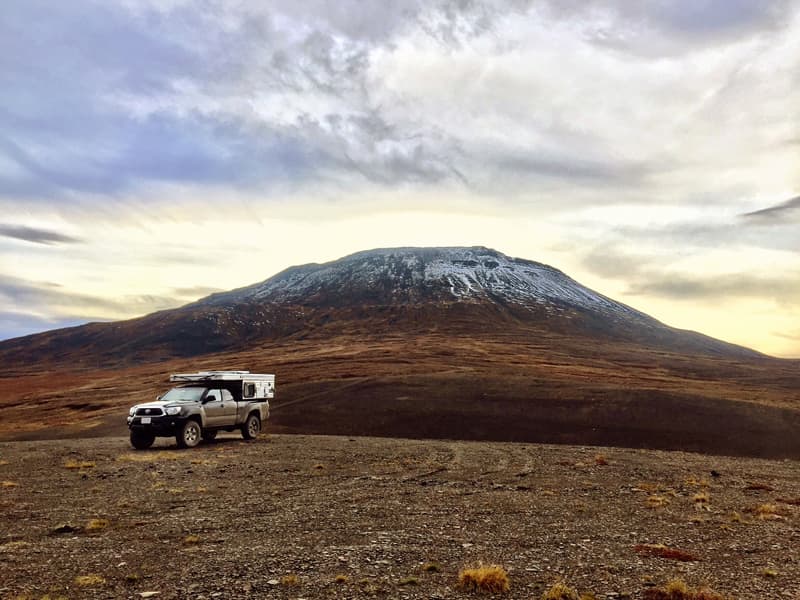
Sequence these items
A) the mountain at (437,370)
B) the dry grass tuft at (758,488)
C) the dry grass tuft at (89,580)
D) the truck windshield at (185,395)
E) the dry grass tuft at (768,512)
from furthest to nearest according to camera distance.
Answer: the mountain at (437,370), the truck windshield at (185,395), the dry grass tuft at (758,488), the dry grass tuft at (768,512), the dry grass tuft at (89,580)

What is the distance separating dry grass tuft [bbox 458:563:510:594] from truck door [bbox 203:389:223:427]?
20376 mm

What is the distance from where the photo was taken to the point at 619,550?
11.3m

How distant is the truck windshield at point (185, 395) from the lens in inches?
1065

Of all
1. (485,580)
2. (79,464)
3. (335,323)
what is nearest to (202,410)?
(79,464)

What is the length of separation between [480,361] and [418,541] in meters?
74.5

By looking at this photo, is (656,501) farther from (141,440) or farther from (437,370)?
(437,370)

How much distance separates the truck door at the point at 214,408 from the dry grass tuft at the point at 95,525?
14.4 meters

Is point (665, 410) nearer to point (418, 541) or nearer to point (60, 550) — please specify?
point (418, 541)

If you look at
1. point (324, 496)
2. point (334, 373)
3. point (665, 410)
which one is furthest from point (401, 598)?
point (334, 373)

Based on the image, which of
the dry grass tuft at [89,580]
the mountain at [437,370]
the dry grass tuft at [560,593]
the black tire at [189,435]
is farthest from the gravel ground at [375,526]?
the mountain at [437,370]

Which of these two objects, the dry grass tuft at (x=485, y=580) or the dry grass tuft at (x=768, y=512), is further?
the dry grass tuft at (x=768, y=512)

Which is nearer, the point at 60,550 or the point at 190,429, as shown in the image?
the point at 60,550

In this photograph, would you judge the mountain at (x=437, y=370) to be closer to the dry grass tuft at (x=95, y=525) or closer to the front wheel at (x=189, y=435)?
the front wheel at (x=189, y=435)

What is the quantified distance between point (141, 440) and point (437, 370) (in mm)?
46568
